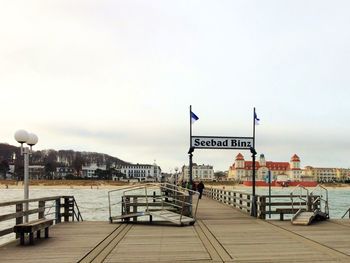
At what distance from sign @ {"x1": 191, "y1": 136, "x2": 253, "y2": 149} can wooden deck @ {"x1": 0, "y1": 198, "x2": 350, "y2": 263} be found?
670cm

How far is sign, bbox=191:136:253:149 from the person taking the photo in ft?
71.9

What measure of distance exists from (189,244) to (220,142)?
Answer: 11350 mm

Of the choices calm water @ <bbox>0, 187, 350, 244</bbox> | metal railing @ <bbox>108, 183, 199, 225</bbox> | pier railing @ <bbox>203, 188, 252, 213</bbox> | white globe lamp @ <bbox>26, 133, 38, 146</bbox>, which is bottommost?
calm water @ <bbox>0, 187, 350, 244</bbox>

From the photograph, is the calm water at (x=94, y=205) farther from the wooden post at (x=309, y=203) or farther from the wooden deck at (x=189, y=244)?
the wooden post at (x=309, y=203)

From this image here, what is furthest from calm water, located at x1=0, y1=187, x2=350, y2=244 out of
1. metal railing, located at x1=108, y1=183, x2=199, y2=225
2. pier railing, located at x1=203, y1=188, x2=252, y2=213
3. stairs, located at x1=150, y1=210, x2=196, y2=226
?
stairs, located at x1=150, y1=210, x2=196, y2=226

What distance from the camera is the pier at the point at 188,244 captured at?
9.18 m

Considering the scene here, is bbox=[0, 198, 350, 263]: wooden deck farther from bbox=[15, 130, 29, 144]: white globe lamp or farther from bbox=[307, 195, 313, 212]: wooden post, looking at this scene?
bbox=[15, 130, 29, 144]: white globe lamp

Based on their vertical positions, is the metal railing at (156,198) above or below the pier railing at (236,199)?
above

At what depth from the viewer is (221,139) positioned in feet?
72.2

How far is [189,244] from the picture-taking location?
1102cm

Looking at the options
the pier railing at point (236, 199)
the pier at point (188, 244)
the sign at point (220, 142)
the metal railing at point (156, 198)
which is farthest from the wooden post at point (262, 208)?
the sign at point (220, 142)

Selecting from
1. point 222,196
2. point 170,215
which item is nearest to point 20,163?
point 222,196

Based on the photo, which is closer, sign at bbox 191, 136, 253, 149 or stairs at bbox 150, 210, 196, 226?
stairs at bbox 150, 210, 196, 226

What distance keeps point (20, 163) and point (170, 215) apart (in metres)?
191
